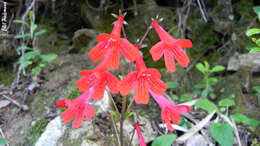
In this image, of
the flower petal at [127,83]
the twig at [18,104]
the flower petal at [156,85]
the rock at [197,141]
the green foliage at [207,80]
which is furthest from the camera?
the green foliage at [207,80]

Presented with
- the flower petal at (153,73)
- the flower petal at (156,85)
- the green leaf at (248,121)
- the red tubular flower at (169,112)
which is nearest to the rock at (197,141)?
the green leaf at (248,121)

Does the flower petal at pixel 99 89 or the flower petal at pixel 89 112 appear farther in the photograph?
the flower petal at pixel 89 112

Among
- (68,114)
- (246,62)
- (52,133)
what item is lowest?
(52,133)

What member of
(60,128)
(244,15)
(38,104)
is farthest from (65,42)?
(244,15)

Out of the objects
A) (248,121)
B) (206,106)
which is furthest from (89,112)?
(248,121)

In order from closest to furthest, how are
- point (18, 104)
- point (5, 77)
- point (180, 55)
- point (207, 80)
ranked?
point (180, 55), point (18, 104), point (207, 80), point (5, 77)

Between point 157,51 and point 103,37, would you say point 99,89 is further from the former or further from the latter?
point 157,51

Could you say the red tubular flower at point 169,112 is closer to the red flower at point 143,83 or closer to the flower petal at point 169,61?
the red flower at point 143,83
